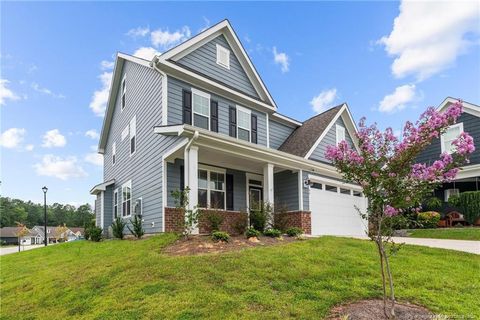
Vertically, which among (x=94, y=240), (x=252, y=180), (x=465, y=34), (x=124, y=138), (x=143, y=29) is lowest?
(x=94, y=240)

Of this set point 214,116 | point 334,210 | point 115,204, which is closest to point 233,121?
point 214,116

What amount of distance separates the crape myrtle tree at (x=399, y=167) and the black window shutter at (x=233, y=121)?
930 cm

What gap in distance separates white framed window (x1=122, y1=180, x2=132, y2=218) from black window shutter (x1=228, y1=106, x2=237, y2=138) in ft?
16.5

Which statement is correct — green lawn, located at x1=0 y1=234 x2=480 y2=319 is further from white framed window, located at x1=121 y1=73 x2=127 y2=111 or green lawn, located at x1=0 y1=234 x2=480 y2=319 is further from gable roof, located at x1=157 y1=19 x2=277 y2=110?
white framed window, located at x1=121 y1=73 x2=127 y2=111

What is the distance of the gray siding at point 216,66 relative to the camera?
13.7m

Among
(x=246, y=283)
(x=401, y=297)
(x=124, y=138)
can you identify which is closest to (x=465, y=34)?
(x=401, y=297)

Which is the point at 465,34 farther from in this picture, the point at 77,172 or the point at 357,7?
the point at 77,172

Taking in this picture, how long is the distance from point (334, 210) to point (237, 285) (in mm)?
10437

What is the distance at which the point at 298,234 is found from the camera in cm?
1105

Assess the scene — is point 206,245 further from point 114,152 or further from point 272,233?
point 114,152

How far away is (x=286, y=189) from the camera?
14.4 metres

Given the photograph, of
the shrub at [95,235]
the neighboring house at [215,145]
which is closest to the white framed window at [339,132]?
the neighboring house at [215,145]

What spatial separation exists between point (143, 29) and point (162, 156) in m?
6.52

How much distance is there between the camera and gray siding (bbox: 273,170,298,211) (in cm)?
1398
